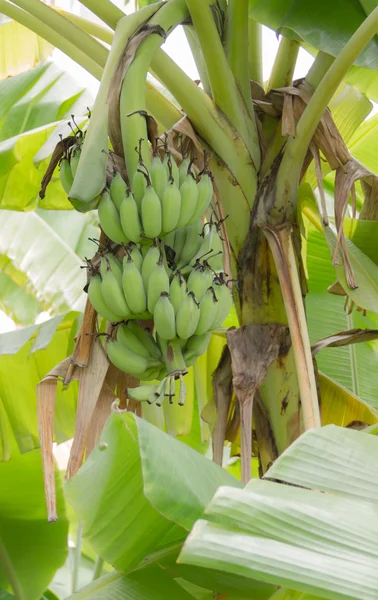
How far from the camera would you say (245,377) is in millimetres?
877

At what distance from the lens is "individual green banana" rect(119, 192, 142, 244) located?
675mm

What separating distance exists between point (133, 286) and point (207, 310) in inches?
3.3

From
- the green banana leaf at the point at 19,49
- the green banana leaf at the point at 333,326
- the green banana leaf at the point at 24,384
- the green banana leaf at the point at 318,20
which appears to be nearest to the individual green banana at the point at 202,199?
the green banana leaf at the point at 318,20

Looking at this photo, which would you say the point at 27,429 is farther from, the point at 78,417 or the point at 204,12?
the point at 204,12

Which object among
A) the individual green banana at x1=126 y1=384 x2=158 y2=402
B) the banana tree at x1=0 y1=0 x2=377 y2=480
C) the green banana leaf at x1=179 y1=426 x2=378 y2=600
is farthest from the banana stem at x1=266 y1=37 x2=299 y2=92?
the green banana leaf at x1=179 y1=426 x2=378 y2=600

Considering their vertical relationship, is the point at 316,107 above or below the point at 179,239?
above

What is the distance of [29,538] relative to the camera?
4.91 feet

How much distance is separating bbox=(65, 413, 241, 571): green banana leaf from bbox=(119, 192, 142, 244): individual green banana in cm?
20

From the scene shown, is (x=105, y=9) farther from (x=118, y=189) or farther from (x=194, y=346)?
(x=194, y=346)

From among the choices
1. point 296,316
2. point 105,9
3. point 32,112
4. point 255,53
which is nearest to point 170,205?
point 296,316

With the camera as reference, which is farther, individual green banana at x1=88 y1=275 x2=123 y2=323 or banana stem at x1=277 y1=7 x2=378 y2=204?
banana stem at x1=277 y1=7 x2=378 y2=204

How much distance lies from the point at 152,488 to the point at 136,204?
0.96ft

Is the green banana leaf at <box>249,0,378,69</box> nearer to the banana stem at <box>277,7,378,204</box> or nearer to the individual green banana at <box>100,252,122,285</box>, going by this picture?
the banana stem at <box>277,7,378,204</box>

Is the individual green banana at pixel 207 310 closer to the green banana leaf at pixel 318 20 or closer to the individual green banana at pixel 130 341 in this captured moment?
the individual green banana at pixel 130 341
